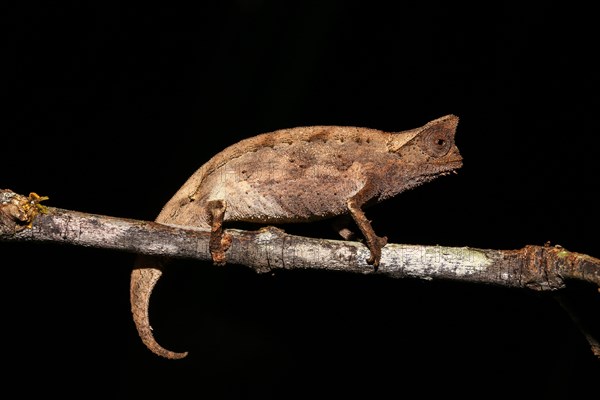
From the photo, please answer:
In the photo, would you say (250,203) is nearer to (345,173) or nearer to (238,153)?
(238,153)

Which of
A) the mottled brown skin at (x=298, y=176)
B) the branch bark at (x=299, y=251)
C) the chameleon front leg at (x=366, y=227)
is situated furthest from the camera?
the mottled brown skin at (x=298, y=176)

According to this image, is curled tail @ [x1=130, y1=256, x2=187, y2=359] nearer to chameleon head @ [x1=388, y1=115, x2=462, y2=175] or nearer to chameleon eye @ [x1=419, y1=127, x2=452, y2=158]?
chameleon head @ [x1=388, y1=115, x2=462, y2=175]

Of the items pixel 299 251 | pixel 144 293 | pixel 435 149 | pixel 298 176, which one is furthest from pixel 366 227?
pixel 144 293

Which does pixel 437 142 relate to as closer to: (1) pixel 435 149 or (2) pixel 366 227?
(1) pixel 435 149

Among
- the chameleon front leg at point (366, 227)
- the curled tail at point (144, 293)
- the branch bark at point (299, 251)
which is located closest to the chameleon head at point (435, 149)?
the chameleon front leg at point (366, 227)

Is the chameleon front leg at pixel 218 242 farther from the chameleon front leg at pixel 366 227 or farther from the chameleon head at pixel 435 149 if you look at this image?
the chameleon head at pixel 435 149

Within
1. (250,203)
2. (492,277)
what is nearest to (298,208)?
(250,203)
